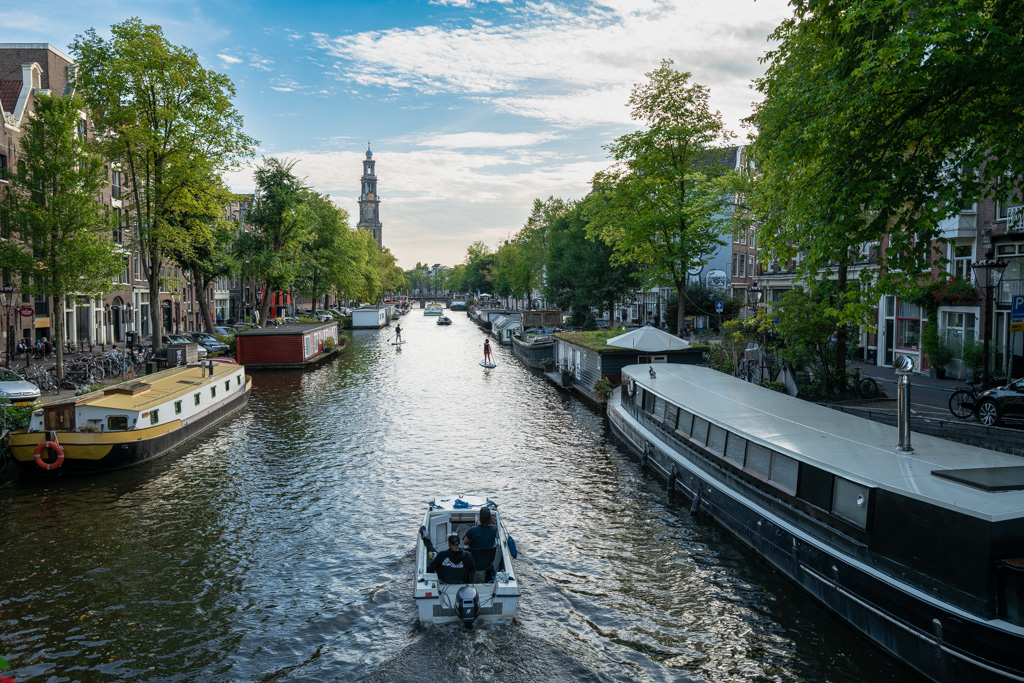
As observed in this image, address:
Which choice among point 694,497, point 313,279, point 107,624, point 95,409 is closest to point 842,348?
point 694,497

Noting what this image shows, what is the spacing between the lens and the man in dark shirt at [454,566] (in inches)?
437

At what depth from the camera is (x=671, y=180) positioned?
37.1 meters

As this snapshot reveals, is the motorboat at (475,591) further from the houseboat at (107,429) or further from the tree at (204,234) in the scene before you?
the tree at (204,234)

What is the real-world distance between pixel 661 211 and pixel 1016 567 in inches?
1192

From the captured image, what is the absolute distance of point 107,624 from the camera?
38.1 feet

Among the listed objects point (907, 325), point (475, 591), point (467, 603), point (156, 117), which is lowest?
point (467, 603)

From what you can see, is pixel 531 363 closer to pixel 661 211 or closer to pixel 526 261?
pixel 661 211

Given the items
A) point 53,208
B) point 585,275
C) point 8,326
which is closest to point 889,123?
point 53,208

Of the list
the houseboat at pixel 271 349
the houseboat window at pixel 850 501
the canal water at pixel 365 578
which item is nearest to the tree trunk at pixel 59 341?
the canal water at pixel 365 578

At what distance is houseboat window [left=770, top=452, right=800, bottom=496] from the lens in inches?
508

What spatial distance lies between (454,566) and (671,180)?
3039 cm

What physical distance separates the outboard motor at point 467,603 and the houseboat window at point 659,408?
38.6 feet

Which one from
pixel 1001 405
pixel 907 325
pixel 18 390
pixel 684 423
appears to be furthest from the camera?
pixel 907 325

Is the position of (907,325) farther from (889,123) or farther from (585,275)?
(585,275)
